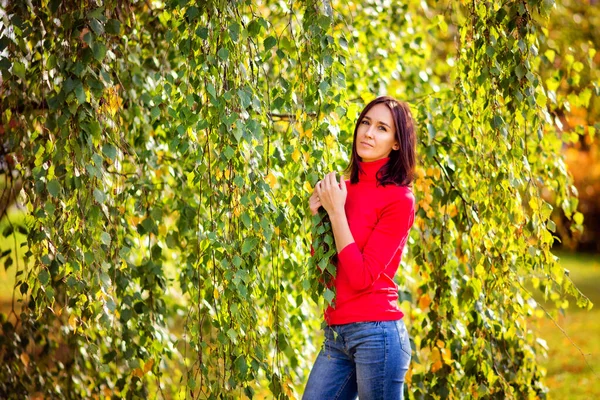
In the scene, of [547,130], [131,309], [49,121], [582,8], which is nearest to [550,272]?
[547,130]

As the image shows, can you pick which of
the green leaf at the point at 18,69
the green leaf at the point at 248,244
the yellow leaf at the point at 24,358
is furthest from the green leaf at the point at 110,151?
the yellow leaf at the point at 24,358

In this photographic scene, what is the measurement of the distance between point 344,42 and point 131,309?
1.19 metres

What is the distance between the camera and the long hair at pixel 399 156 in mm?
2123

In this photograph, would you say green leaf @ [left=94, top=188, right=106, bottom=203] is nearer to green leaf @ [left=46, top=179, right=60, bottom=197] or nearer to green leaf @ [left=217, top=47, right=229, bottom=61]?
green leaf @ [left=46, top=179, right=60, bottom=197]

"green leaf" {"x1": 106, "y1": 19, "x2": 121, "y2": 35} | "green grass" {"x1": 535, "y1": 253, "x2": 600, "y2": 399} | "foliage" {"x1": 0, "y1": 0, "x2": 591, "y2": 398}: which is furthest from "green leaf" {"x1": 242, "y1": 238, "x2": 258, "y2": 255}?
"green grass" {"x1": 535, "y1": 253, "x2": 600, "y2": 399}

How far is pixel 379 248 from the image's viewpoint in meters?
2.01

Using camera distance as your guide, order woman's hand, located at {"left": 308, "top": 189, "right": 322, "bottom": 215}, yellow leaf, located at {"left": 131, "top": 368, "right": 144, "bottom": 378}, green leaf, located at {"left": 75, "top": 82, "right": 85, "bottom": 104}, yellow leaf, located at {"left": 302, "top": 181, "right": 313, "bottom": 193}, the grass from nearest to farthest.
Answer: green leaf, located at {"left": 75, "top": 82, "right": 85, "bottom": 104} < woman's hand, located at {"left": 308, "top": 189, "right": 322, "bottom": 215} < yellow leaf, located at {"left": 302, "top": 181, "right": 313, "bottom": 193} < yellow leaf, located at {"left": 131, "top": 368, "right": 144, "bottom": 378} < the grass

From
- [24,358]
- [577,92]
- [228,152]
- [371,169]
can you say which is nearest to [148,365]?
[24,358]

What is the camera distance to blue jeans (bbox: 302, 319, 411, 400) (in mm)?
1993

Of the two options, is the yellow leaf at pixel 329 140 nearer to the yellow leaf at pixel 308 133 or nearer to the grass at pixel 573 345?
the yellow leaf at pixel 308 133

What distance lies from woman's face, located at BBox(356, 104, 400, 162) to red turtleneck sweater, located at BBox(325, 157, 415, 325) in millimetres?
93

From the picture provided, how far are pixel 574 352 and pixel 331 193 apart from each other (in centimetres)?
480

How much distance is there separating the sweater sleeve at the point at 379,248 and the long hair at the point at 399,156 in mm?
67

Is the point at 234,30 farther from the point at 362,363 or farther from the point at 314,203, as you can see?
the point at 362,363
